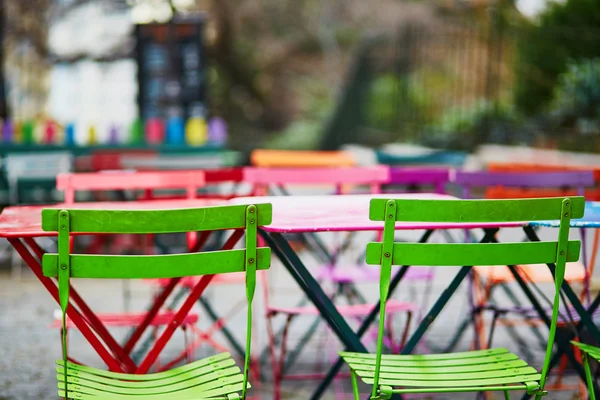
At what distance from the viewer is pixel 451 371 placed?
2.80 meters

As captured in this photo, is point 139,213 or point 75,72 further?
point 75,72

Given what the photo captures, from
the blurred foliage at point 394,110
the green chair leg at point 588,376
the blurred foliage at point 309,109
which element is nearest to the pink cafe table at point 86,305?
the green chair leg at point 588,376

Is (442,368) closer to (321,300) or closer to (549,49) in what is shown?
(321,300)

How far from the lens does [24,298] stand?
600cm

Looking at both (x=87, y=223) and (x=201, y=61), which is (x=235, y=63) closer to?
(x=201, y=61)

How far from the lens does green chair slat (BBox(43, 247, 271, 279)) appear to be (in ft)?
8.03

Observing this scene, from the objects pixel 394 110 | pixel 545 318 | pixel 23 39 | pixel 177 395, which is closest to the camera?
pixel 177 395

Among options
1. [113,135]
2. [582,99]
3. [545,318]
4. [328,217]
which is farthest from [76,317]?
[582,99]

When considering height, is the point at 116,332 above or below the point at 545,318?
below

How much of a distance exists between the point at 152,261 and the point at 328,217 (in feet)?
2.75

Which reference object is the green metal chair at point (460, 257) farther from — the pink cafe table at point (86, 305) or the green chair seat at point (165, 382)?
the pink cafe table at point (86, 305)

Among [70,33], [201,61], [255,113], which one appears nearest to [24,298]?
[201,61]

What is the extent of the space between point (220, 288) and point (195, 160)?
1102 millimetres

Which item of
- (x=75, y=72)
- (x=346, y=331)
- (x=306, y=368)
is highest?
(x=75, y=72)
